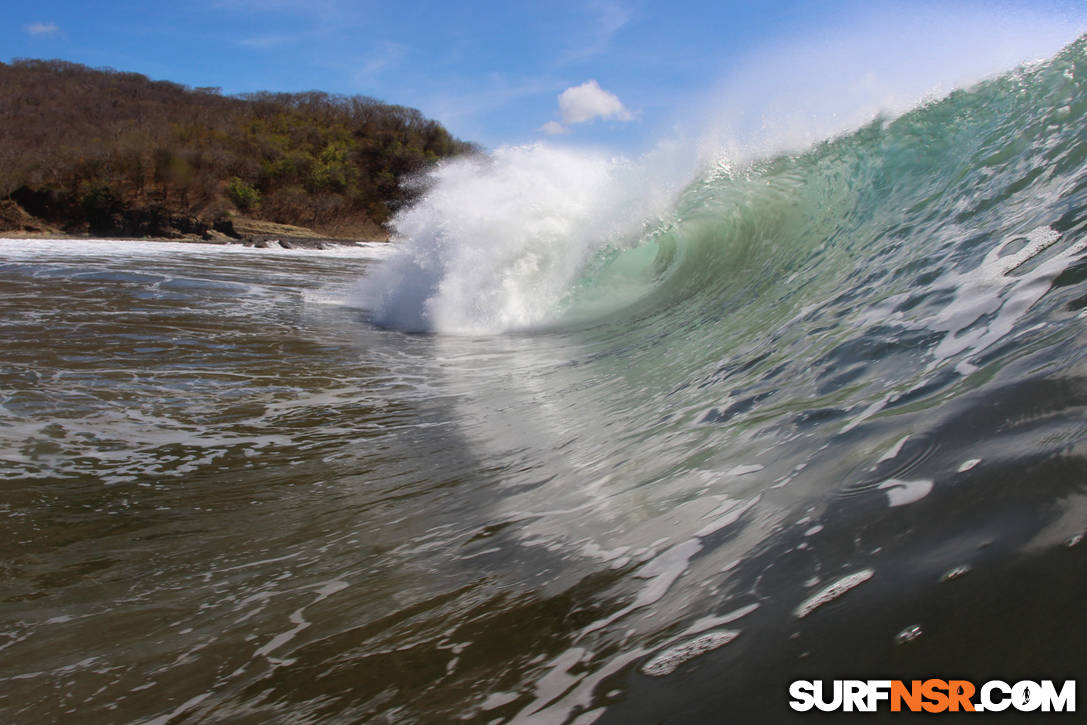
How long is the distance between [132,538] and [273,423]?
153 centimetres

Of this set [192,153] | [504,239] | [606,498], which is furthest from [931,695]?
[192,153]

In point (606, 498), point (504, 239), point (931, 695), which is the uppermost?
point (504, 239)

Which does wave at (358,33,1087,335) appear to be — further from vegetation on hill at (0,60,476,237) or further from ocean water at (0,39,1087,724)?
vegetation on hill at (0,60,476,237)

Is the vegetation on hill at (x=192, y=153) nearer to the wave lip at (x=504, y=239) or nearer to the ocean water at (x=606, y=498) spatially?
the wave lip at (x=504, y=239)

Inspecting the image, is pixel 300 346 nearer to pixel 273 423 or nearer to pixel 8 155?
pixel 273 423

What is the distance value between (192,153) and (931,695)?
54.6m

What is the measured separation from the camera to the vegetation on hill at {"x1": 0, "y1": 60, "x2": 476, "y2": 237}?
3872 centimetres

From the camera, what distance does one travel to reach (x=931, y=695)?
3.15 ft

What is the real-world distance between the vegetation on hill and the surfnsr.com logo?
39691 millimetres

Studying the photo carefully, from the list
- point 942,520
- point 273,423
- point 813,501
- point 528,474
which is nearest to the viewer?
point 942,520

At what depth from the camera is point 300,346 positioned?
6.51 meters

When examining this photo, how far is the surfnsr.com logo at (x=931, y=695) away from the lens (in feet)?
2.88

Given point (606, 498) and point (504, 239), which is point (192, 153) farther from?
point (606, 498)

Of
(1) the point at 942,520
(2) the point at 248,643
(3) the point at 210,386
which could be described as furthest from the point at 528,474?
(3) the point at 210,386
